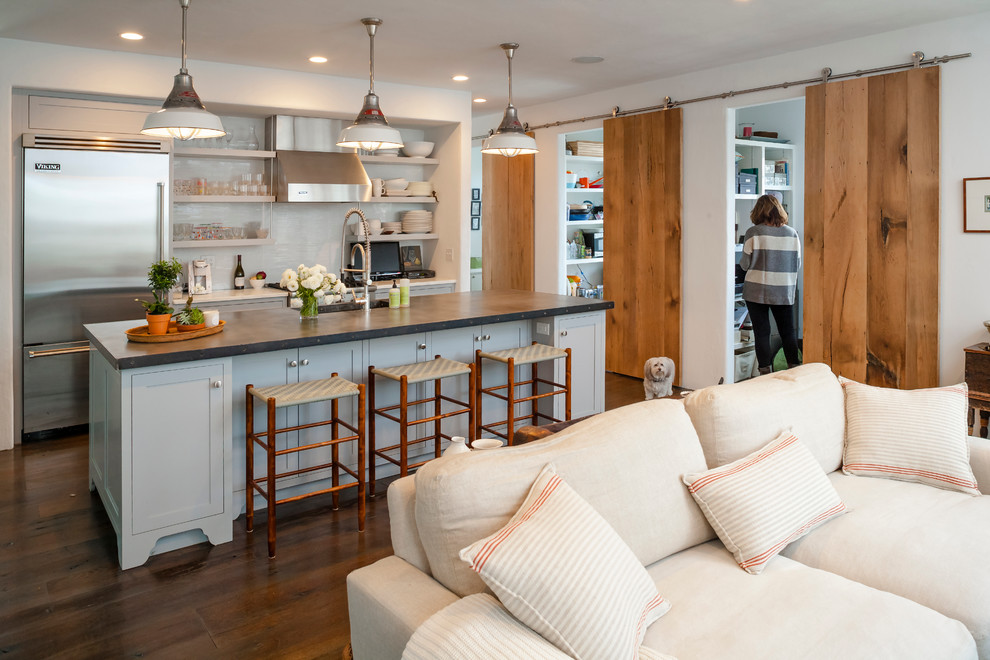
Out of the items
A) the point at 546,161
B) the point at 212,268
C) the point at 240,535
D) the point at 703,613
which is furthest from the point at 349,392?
the point at 546,161

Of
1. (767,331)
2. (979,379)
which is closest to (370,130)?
(767,331)

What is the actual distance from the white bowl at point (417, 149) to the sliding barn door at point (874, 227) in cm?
321

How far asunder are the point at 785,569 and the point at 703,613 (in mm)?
399

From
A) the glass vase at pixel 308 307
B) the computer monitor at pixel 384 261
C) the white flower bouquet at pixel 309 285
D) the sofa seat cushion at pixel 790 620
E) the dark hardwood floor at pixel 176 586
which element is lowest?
the dark hardwood floor at pixel 176 586

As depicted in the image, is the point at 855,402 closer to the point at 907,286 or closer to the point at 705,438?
the point at 705,438

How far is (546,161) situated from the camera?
293 inches

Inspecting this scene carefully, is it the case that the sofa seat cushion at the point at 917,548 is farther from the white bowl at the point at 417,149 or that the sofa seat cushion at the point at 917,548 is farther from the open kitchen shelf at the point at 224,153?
the white bowl at the point at 417,149

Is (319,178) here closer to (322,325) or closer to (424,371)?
(322,325)

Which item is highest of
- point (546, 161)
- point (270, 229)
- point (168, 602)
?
point (546, 161)

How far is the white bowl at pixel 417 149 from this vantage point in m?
6.72

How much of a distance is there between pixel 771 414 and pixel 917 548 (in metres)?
0.59

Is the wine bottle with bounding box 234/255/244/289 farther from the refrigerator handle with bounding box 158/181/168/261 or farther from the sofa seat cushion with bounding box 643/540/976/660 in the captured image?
the sofa seat cushion with bounding box 643/540/976/660

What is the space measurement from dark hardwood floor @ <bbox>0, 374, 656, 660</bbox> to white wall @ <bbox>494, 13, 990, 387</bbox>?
3387 millimetres

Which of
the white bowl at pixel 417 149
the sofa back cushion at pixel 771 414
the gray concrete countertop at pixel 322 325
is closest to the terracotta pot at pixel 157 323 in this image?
the gray concrete countertop at pixel 322 325
